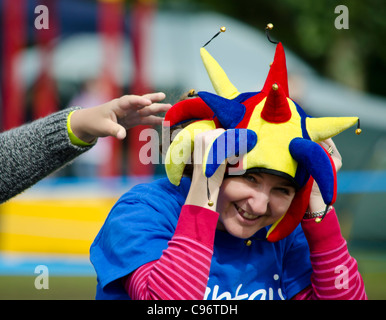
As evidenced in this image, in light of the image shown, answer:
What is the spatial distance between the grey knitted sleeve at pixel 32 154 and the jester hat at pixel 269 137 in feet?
1.25

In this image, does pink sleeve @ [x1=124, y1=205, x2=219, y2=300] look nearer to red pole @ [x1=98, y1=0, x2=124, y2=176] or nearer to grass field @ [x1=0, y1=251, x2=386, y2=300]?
grass field @ [x1=0, y1=251, x2=386, y2=300]

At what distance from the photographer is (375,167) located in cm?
757

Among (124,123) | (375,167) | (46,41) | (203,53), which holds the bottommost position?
(375,167)

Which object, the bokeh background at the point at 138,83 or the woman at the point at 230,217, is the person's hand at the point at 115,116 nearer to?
the woman at the point at 230,217

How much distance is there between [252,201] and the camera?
2.00 meters

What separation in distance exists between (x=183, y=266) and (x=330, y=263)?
1.87 ft

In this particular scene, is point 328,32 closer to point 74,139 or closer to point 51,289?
point 51,289

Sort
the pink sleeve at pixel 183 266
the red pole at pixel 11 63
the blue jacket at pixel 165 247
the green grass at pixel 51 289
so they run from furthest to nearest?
the red pole at pixel 11 63
the green grass at pixel 51 289
the blue jacket at pixel 165 247
the pink sleeve at pixel 183 266

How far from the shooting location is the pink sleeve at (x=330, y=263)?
217 centimetres

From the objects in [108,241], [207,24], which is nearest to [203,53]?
[108,241]

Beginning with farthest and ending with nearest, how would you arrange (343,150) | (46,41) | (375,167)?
(343,150)
(46,41)
(375,167)

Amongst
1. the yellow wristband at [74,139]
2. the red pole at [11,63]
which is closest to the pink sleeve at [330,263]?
the yellow wristband at [74,139]
